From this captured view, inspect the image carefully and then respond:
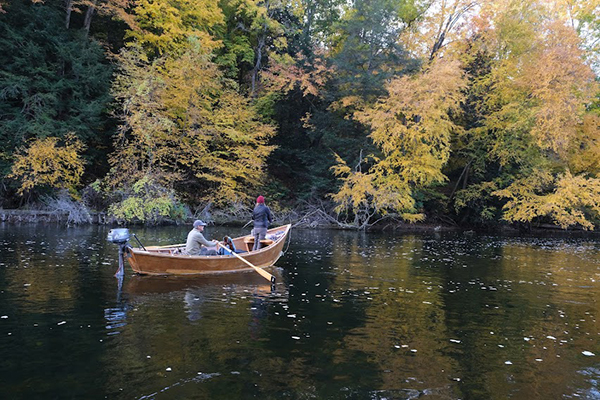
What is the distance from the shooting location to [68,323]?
292 inches

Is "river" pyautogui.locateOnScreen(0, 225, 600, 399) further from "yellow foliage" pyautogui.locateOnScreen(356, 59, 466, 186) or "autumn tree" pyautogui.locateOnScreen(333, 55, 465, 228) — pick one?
"yellow foliage" pyautogui.locateOnScreen(356, 59, 466, 186)

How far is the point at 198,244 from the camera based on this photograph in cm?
1213

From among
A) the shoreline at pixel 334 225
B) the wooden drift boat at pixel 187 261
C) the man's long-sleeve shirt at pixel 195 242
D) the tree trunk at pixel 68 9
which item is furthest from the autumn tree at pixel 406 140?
the tree trunk at pixel 68 9

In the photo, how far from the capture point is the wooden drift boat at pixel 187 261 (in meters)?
11.0

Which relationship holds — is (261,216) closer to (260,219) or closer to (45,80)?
(260,219)

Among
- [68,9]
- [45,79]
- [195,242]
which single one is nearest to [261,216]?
[195,242]

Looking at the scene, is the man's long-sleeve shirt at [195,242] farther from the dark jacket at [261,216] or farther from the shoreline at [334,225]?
the shoreline at [334,225]

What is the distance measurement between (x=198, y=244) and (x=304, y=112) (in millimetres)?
24017

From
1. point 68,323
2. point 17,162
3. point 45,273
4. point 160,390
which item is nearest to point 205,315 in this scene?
point 68,323

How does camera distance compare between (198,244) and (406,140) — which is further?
(406,140)

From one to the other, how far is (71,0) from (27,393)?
29.1 meters

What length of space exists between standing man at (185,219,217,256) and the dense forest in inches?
483

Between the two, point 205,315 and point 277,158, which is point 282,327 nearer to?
point 205,315

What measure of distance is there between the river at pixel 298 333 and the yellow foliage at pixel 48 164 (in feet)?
38.2
